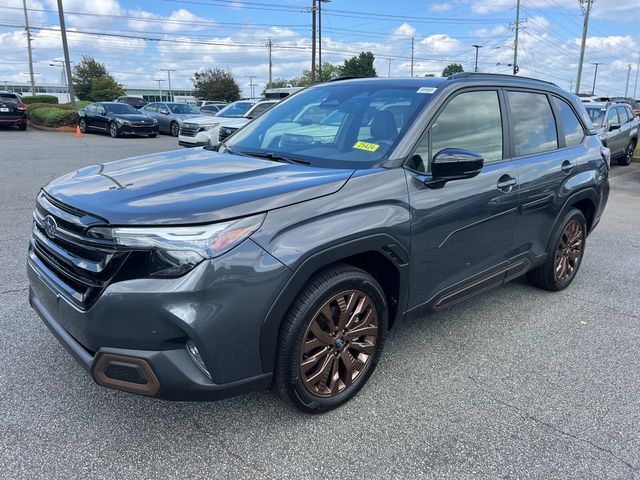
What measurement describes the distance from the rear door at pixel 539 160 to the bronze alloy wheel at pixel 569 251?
0.41 metres

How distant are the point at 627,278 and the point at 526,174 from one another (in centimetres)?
234

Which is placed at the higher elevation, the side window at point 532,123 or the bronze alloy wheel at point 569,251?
the side window at point 532,123

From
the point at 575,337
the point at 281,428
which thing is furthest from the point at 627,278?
the point at 281,428

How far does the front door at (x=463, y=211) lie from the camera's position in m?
3.01

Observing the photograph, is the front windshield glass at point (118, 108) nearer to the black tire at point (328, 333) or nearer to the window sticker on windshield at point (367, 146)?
the window sticker on windshield at point (367, 146)

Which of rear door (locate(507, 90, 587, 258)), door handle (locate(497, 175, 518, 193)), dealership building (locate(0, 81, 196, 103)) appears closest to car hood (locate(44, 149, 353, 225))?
door handle (locate(497, 175, 518, 193))

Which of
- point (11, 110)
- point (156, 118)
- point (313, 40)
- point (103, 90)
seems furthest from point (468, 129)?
point (103, 90)

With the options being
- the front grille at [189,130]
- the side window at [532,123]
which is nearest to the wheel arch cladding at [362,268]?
the side window at [532,123]

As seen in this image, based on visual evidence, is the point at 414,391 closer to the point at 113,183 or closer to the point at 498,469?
the point at 498,469

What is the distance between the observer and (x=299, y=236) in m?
2.39

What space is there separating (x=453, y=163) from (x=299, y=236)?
1.08 meters

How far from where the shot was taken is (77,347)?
2.38 metres

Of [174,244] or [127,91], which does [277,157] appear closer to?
[174,244]

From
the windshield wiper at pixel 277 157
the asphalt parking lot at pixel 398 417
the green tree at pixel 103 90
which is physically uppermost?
the green tree at pixel 103 90
